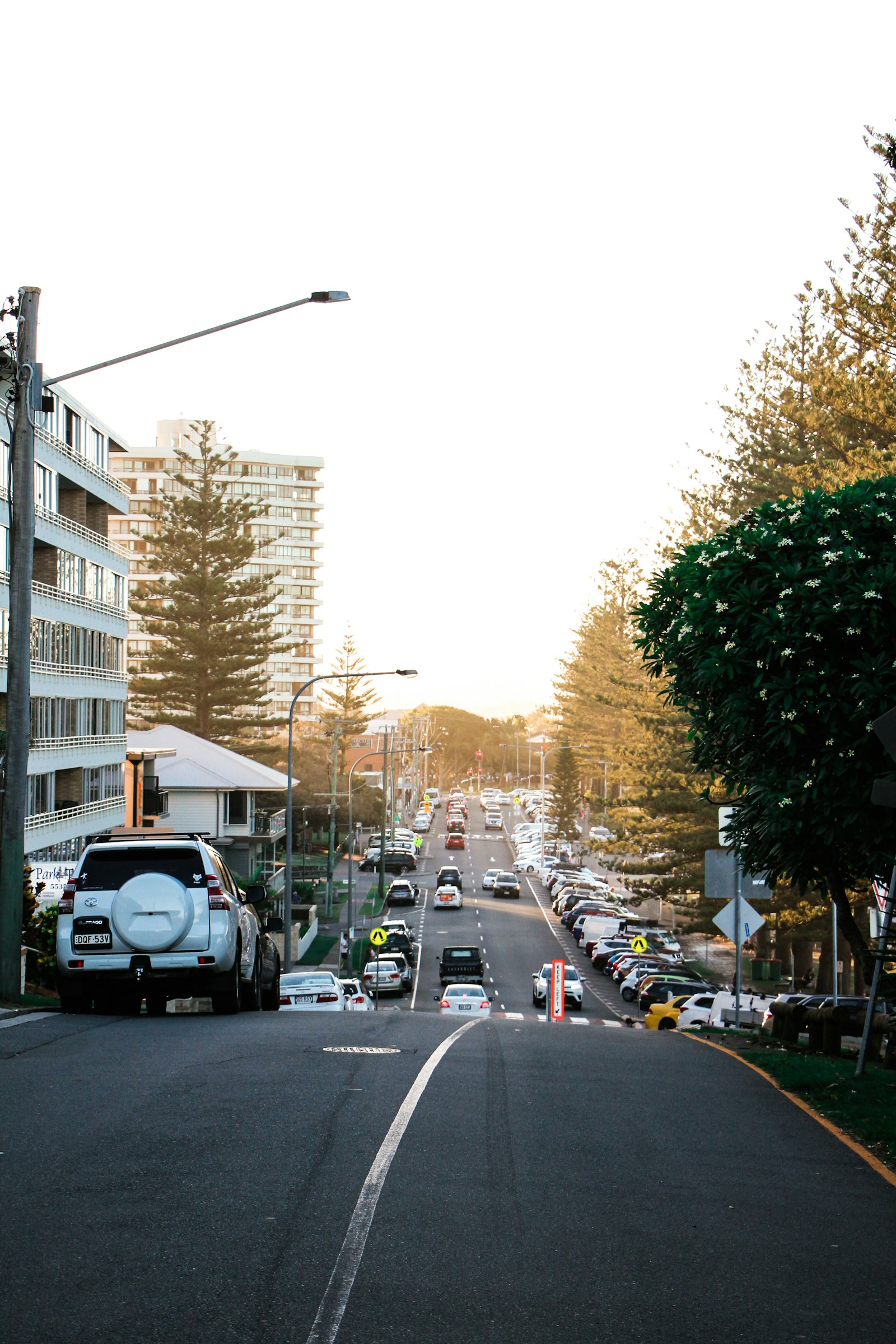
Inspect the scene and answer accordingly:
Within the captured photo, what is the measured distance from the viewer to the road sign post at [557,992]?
32.2 metres

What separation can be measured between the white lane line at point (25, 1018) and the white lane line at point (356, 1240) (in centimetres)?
563

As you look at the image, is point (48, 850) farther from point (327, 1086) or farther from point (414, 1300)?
point (414, 1300)

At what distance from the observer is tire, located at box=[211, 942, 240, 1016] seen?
45.2 feet

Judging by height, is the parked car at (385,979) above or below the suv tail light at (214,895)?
below

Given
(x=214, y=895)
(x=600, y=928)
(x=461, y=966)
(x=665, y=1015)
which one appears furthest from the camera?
(x=600, y=928)

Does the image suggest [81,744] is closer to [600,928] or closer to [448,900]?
[600,928]

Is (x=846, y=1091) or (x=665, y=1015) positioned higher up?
(x=846, y=1091)

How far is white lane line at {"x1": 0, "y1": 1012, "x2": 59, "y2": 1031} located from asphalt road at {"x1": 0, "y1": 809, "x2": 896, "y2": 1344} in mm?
2456

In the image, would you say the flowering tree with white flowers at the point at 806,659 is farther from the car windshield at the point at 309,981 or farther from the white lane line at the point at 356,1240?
the car windshield at the point at 309,981

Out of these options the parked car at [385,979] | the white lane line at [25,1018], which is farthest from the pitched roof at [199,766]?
the white lane line at [25,1018]

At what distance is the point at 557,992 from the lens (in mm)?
32281

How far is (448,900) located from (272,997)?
5076 centimetres

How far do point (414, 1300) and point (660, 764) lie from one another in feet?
142

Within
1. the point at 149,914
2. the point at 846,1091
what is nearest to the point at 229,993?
the point at 149,914
